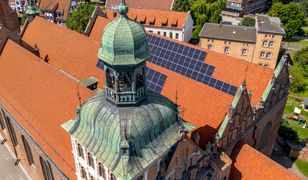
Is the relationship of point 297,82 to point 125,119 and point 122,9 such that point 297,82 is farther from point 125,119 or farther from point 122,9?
point 122,9

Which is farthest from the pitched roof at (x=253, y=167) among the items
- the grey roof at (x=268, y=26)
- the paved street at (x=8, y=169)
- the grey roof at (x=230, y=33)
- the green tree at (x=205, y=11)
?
the green tree at (x=205, y=11)

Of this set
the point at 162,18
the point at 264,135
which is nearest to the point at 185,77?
the point at 264,135

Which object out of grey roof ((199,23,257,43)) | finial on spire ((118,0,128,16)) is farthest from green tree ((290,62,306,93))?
finial on spire ((118,0,128,16))

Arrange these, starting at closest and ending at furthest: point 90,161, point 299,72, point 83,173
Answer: point 90,161, point 83,173, point 299,72

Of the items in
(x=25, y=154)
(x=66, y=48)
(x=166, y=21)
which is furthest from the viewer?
(x=166, y=21)

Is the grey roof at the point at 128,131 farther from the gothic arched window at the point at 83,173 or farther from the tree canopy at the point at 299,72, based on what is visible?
the tree canopy at the point at 299,72

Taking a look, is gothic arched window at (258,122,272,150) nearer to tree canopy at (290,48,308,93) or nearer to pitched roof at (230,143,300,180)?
pitched roof at (230,143,300,180)
